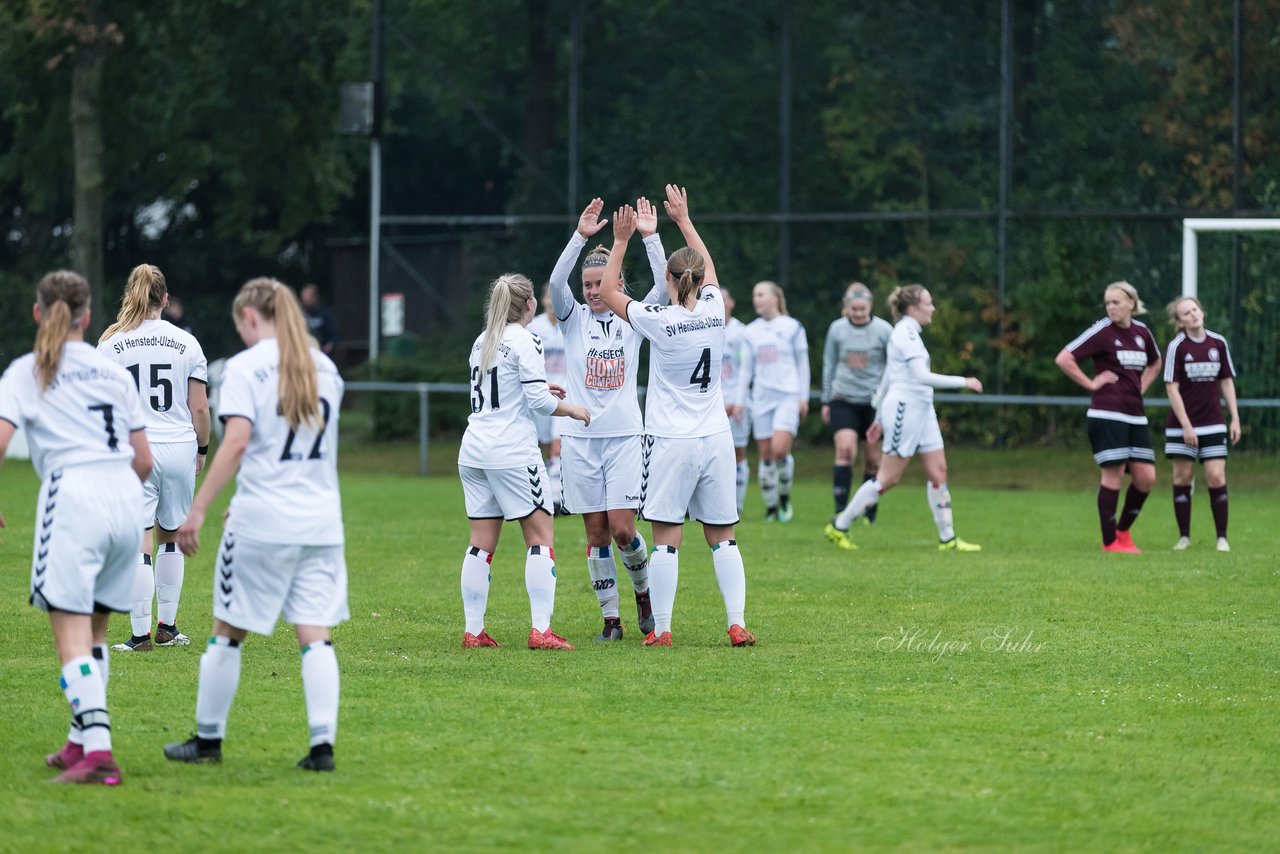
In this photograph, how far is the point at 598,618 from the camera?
1103 centimetres

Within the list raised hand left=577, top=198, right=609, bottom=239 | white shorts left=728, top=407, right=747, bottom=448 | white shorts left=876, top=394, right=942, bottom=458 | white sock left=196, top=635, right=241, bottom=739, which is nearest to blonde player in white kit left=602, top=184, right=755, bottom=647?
raised hand left=577, top=198, right=609, bottom=239

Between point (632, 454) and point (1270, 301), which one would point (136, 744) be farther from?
point (1270, 301)

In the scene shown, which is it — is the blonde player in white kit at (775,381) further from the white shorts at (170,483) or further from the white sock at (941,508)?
the white shorts at (170,483)

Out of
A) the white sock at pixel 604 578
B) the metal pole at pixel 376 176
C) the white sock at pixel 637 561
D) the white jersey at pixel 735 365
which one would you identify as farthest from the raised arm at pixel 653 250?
the metal pole at pixel 376 176

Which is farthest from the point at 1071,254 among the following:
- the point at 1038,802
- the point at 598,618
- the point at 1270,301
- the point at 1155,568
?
the point at 1038,802

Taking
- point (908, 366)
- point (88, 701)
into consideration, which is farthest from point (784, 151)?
point (88, 701)

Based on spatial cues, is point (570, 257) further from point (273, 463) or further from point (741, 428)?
point (741, 428)

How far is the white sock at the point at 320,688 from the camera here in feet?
21.6

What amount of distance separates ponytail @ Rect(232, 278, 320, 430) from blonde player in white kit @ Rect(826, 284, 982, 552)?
8411 millimetres

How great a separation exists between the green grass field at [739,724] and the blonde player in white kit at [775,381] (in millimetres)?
3985

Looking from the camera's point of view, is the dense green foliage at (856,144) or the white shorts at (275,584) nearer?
the white shorts at (275,584)

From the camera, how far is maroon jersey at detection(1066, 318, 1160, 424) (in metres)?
14.1

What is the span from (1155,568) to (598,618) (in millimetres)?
4630

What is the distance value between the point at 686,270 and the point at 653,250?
24 centimetres
